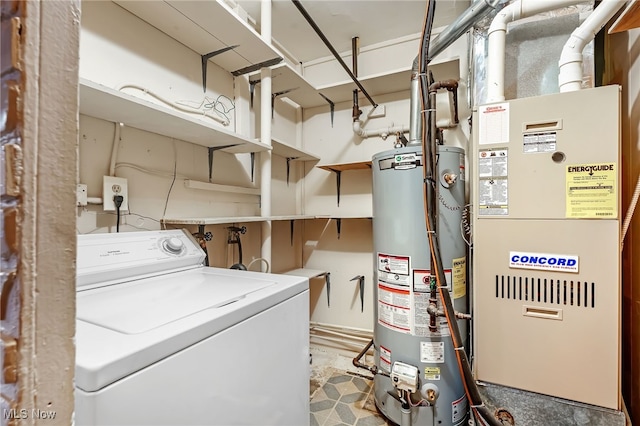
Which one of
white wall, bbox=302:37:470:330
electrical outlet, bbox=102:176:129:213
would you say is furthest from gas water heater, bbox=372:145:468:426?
electrical outlet, bbox=102:176:129:213

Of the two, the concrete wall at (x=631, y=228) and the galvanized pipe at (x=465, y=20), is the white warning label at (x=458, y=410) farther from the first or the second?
the galvanized pipe at (x=465, y=20)

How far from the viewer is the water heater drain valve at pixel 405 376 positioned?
1.43 m

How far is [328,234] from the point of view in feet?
8.46

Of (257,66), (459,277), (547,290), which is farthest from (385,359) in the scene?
(257,66)

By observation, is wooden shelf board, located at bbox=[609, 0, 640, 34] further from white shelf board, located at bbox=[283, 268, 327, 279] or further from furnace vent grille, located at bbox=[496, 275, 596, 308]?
white shelf board, located at bbox=[283, 268, 327, 279]

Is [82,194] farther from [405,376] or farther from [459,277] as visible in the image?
[459,277]

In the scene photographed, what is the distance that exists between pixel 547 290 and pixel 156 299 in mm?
1388

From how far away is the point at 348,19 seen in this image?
2045 millimetres

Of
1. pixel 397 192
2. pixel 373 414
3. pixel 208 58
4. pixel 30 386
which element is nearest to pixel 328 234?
pixel 397 192

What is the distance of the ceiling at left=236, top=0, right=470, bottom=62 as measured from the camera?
74.5 inches

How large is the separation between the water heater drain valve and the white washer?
60 centimetres

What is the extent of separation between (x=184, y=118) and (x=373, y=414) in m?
1.87

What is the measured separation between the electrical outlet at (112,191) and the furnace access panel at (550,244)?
152 centimetres

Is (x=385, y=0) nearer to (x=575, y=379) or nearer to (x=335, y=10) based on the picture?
(x=335, y=10)
